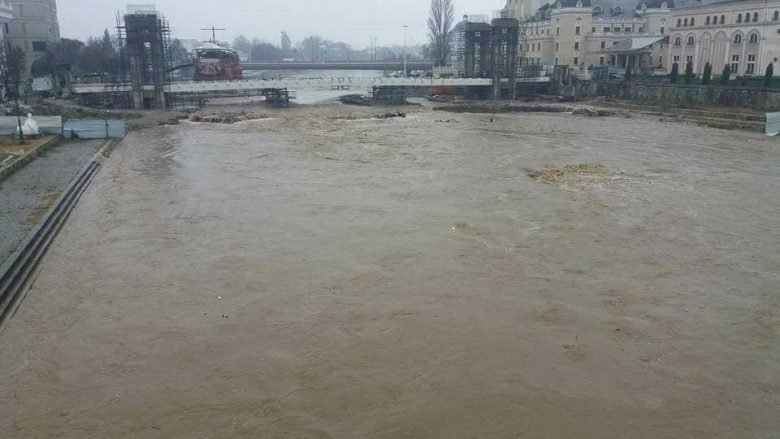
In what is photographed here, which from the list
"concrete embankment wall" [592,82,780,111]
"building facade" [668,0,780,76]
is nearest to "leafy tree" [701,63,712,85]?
"concrete embankment wall" [592,82,780,111]

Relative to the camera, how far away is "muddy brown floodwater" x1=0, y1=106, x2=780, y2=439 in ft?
25.6

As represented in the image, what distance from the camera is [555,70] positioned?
61219 mm

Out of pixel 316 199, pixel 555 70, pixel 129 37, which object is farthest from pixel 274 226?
pixel 555 70

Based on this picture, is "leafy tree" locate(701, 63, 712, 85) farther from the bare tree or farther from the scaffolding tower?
the bare tree

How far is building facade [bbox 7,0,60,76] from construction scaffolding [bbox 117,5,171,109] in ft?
67.0

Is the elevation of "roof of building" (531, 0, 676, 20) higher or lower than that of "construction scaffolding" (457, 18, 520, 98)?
higher

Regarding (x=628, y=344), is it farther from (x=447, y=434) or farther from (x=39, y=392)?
(x=39, y=392)

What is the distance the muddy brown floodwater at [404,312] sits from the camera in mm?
7816

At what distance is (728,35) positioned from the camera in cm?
4984

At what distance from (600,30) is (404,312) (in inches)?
2568

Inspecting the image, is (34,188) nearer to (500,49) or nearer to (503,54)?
(500,49)

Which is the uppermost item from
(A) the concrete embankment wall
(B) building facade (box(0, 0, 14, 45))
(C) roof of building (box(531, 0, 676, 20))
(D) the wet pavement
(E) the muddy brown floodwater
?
(C) roof of building (box(531, 0, 676, 20))

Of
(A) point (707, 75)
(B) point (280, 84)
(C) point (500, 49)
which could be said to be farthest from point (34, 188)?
(C) point (500, 49)

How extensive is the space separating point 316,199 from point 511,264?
760cm
